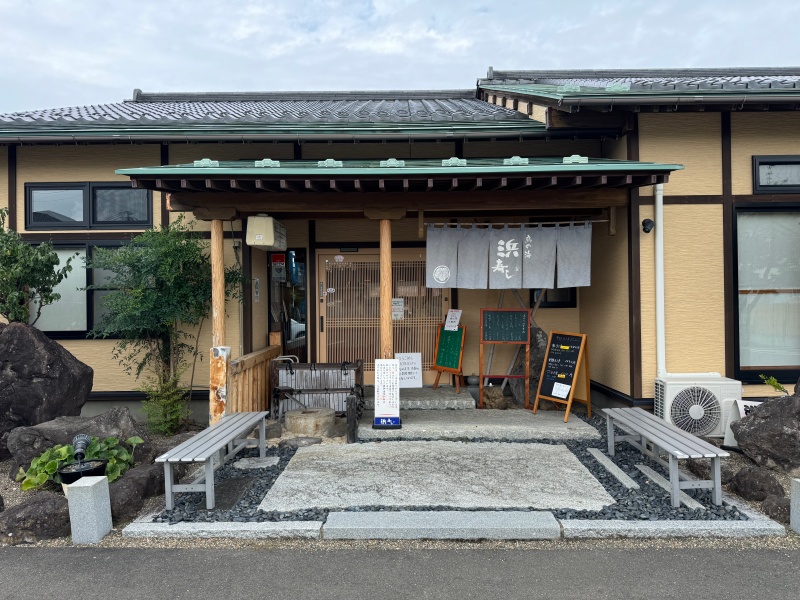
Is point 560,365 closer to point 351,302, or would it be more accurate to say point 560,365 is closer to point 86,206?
point 351,302

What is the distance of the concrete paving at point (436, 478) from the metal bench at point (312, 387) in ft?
3.51

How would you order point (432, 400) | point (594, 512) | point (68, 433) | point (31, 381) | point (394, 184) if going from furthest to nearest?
point (432, 400) < point (394, 184) < point (31, 381) < point (68, 433) < point (594, 512)

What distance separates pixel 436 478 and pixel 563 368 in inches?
113

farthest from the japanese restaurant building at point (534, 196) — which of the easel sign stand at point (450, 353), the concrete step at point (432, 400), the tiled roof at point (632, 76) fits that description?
the tiled roof at point (632, 76)

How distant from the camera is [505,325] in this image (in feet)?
25.6

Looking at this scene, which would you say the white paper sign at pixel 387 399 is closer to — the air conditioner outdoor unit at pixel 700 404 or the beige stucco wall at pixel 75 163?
the air conditioner outdoor unit at pixel 700 404

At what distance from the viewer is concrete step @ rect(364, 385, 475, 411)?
300 inches

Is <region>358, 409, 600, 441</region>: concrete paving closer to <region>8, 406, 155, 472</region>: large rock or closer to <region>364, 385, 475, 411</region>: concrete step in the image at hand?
<region>364, 385, 475, 411</region>: concrete step

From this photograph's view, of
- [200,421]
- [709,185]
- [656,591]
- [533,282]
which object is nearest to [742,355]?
[709,185]

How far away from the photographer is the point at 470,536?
4027 millimetres

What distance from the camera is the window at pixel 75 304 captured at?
7570 millimetres

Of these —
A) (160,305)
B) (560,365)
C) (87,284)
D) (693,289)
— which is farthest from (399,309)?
(87,284)

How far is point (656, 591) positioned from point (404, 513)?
186 centimetres

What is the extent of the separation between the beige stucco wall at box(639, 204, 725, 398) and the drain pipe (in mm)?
91
